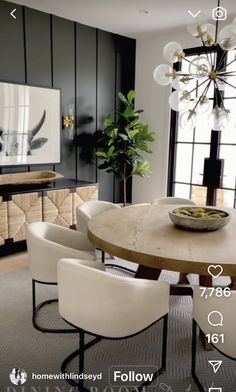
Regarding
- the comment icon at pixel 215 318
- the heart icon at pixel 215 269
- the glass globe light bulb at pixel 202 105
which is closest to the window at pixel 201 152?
the glass globe light bulb at pixel 202 105

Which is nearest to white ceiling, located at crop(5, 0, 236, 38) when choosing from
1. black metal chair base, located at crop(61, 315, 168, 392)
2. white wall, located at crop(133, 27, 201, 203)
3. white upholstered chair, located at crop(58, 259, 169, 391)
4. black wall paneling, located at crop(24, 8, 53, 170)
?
black wall paneling, located at crop(24, 8, 53, 170)

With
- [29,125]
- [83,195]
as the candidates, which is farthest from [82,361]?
[29,125]

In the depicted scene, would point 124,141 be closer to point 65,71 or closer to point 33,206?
point 65,71

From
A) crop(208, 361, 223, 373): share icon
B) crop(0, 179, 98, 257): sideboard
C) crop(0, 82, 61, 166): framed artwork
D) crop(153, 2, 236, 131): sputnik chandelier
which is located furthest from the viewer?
crop(0, 82, 61, 166): framed artwork

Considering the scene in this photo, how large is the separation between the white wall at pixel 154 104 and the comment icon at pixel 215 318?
11.9 ft

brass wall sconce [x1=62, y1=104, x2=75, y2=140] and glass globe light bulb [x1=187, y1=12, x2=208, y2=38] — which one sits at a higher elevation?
glass globe light bulb [x1=187, y1=12, x2=208, y2=38]

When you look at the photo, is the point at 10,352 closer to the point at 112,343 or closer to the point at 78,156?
the point at 112,343

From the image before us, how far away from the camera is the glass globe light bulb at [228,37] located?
2.26 meters

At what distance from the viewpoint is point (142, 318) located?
1661mm

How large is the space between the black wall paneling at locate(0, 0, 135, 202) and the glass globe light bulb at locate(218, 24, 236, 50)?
2.55m

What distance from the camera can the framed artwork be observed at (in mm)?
3914

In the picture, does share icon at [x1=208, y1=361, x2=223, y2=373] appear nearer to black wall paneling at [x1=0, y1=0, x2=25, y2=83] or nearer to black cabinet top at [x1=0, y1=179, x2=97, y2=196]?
black cabinet top at [x1=0, y1=179, x2=97, y2=196]

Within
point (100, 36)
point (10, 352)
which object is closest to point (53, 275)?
point (10, 352)

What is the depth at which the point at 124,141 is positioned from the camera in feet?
15.2
